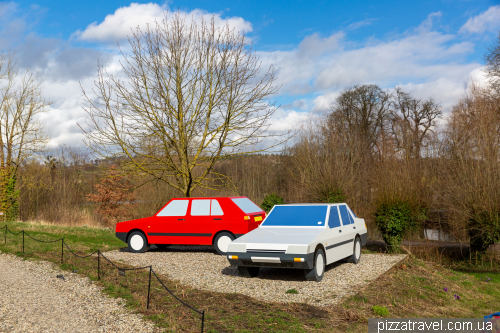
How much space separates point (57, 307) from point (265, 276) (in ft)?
13.6

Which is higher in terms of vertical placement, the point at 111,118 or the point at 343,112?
the point at 343,112

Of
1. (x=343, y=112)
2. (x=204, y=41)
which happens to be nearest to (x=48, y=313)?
(x=204, y=41)

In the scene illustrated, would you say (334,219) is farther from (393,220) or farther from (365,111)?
(365,111)

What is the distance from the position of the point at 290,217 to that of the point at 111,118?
804 cm

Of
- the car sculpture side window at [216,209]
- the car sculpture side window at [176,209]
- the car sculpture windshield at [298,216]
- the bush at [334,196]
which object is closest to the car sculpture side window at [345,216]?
the car sculpture windshield at [298,216]

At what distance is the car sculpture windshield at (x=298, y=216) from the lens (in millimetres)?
9297

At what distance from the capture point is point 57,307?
6.82m

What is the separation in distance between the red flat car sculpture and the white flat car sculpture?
2005 millimetres

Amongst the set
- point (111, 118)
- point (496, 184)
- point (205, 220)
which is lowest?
point (205, 220)

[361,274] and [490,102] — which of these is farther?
[490,102]

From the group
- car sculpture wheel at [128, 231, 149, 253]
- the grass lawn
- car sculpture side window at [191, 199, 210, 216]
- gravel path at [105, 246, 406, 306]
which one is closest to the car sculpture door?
gravel path at [105, 246, 406, 306]

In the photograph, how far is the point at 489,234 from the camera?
1614 cm

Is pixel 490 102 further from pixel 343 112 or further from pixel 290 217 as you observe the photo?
pixel 290 217

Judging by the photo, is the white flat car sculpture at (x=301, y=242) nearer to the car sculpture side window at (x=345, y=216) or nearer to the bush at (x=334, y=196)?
the car sculpture side window at (x=345, y=216)
